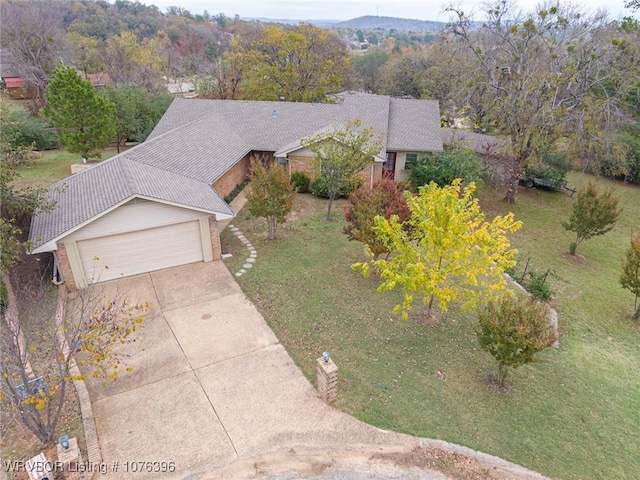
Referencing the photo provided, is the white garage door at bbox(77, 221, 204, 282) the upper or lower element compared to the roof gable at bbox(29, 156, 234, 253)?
lower

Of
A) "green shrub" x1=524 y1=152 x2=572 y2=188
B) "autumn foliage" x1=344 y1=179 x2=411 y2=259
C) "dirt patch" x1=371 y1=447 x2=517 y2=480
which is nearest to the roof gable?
"autumn foliage" x1=344 y1=179 x2=411 y2=259

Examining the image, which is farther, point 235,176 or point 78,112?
point 78,112

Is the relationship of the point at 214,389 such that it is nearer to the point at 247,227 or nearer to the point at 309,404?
the point at 309,404

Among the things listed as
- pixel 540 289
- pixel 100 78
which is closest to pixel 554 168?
pixel 540 289

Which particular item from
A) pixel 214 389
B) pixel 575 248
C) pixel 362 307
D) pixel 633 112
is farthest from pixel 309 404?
pixel 633 112

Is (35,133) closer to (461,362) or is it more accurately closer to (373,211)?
(373,211)

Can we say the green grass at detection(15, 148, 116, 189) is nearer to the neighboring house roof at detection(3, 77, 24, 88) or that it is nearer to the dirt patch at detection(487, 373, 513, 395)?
the dirt patch at detection(487, 373, 513, 395)
